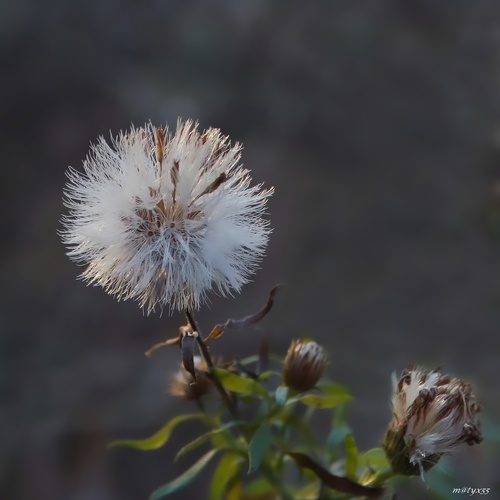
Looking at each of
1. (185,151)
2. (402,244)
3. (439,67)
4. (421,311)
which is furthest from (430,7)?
(185,151)

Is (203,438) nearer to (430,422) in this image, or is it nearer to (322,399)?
(322,399)

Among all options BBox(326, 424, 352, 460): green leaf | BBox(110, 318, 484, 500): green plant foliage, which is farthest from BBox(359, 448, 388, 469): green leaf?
BBox(326, 424, 352, 460): green leaf

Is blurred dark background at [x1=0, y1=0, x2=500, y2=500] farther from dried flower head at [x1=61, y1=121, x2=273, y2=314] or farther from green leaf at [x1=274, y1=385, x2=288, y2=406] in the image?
dried flower head at [x1=61, y1=121, x2=273, y2=314]

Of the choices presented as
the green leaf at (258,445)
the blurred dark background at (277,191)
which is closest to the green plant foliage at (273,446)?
the green leaf at (258,445)

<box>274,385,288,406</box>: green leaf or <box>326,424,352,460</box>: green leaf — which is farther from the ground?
<box>326,424,352,460</box>: green leaf

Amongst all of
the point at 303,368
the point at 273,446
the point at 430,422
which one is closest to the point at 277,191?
the point at 273,446

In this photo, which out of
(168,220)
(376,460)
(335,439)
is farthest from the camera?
(335,439)

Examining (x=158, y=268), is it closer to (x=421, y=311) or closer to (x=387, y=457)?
(x=387, y=457)
